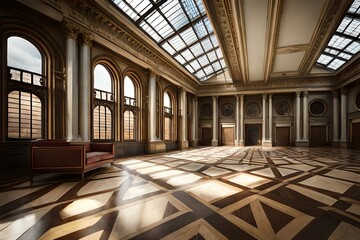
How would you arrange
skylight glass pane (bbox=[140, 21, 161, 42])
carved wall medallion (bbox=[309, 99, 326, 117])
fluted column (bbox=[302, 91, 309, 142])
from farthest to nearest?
1. carved wall medallion (bbox=[309, 99, 326, 117])
2. fluted column (bbox=[302, 91, 309, 142])
3. skylight glass pane (bbox=[140, 21, 161, 42])

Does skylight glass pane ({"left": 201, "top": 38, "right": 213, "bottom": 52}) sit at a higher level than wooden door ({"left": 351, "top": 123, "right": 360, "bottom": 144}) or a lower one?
higher

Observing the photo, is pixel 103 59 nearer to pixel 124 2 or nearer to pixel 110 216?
pixel 124 2

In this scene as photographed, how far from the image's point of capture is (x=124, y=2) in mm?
6902

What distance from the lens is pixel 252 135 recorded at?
19.5 meters

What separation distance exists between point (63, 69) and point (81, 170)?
4145 millimetres

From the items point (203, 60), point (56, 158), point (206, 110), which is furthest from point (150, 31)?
point (206, 110)

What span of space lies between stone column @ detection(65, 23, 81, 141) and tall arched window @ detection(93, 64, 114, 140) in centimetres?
149

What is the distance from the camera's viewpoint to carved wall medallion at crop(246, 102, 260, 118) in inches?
700

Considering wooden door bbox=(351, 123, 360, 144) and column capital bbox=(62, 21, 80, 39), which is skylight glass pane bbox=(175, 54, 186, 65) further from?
wooden door bbox=(351, 123, 360, 144)

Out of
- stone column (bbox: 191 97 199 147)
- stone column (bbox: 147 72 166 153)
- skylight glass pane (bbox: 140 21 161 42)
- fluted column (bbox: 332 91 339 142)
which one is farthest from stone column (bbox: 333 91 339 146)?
skylight glass pane (bbox: 140 21 161 42)

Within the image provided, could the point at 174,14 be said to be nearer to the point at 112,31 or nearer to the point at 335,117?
the point at 112,31

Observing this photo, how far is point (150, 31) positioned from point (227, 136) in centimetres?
1321

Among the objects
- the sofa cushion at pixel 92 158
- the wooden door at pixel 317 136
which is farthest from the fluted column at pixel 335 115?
the sofa cushion at pixel 92 158

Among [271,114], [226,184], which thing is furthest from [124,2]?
[271,114]
